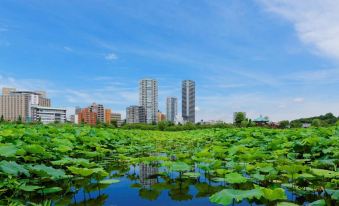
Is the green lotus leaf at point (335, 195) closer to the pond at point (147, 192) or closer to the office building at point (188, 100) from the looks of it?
the pond at point (147, 192)

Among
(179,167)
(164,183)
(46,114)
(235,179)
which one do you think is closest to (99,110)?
(46,114)

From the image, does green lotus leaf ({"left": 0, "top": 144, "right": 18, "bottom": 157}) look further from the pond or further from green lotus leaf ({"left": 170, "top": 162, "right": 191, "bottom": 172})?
green lotus leaf ({"left": 170, "top": 162, "right": 191, "bottom": 172})

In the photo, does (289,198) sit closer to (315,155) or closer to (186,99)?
(315,155)

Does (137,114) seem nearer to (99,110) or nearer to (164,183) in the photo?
(99,110)

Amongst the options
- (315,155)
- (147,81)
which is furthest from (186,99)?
(315,155)

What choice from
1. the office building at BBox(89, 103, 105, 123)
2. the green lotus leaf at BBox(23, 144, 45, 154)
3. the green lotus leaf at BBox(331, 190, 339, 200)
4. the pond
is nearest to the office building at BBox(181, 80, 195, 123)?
the office building at BBox(89, 103, 105, 123)

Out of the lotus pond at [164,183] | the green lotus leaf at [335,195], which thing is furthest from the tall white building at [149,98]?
the green lotus leaf at [335,195]
